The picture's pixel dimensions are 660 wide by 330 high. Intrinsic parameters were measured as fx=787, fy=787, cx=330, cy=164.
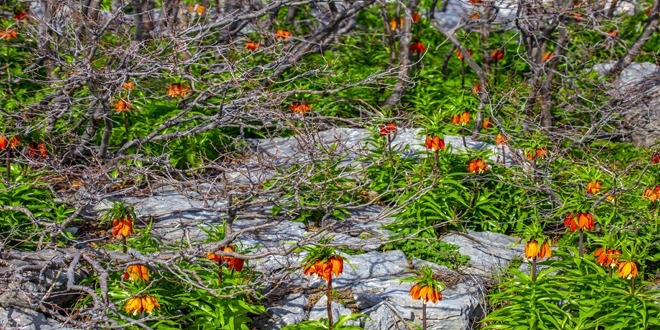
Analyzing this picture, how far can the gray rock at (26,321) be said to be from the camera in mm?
4668

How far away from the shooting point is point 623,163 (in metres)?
7.71

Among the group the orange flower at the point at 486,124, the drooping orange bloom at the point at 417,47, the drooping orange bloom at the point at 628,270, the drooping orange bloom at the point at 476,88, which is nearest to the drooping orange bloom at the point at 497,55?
the drooping orange bloom at the point at 476,88

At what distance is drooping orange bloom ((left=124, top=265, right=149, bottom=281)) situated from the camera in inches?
182

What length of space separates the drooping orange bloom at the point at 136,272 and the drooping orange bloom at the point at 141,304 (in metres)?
0.30

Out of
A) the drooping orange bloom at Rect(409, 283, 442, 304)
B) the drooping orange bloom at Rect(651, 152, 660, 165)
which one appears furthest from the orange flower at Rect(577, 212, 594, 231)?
the drooping orange bloom at Rect(651, 152, 660, 165)

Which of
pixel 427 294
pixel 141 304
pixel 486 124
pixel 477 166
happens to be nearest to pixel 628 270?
pixel 427 294

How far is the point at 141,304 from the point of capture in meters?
4.32

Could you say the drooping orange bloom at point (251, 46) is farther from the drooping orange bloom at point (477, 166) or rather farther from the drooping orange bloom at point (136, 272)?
the drooping orange bloom at point (136, 272)

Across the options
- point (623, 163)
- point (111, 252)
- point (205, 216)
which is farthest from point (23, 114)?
point (623, 163)

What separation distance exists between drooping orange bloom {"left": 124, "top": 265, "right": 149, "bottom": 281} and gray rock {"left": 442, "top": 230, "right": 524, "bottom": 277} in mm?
2343

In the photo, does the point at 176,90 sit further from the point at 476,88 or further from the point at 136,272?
the point at 476,88

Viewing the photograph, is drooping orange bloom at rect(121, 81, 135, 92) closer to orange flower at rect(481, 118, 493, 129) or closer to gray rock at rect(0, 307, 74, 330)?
gray rock at rect(0, 307, 74, 330)

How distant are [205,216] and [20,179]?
56.5 inches

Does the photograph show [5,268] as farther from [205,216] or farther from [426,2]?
[426,2]
